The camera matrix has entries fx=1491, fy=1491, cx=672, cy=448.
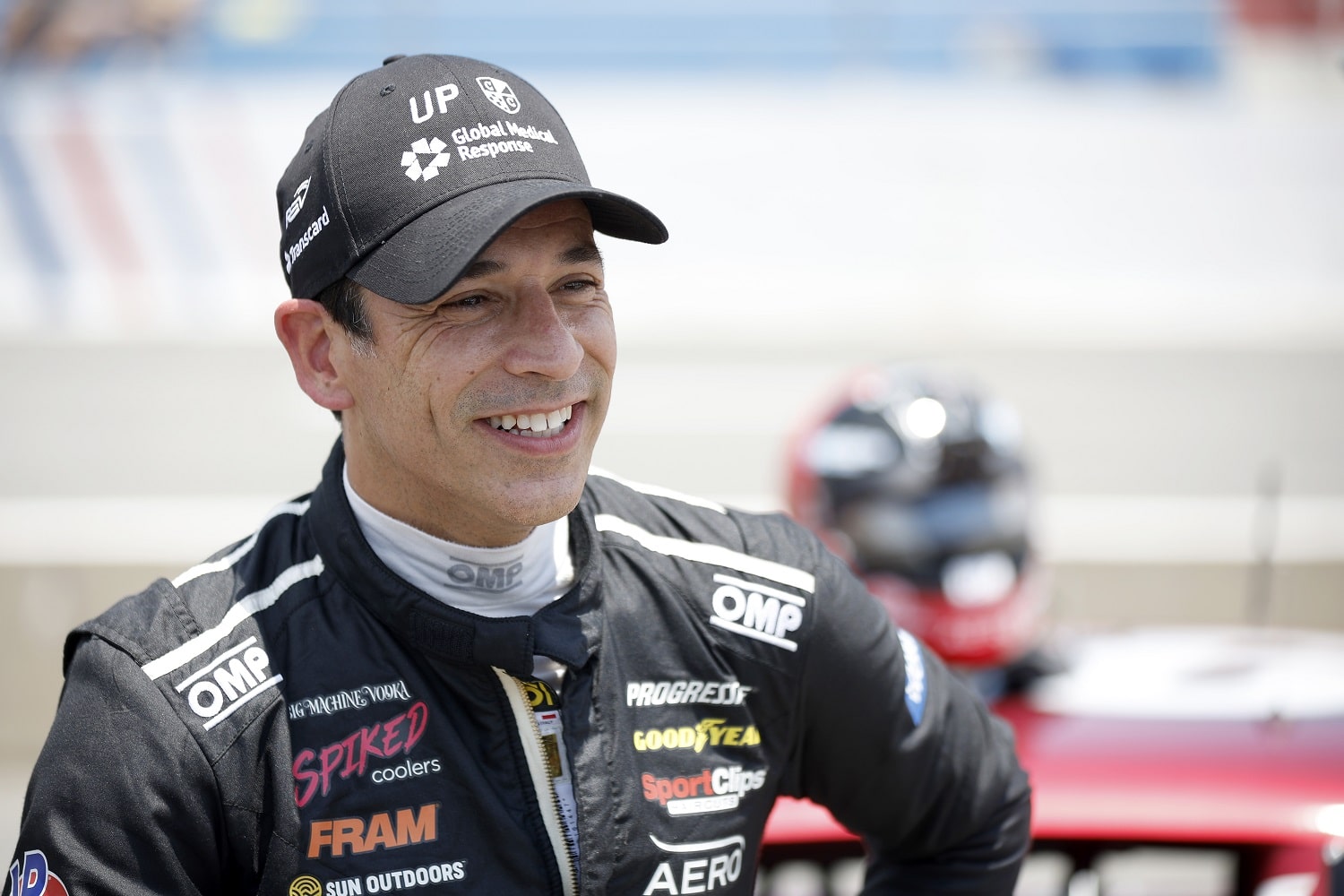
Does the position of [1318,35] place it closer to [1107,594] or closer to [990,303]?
[990,303]

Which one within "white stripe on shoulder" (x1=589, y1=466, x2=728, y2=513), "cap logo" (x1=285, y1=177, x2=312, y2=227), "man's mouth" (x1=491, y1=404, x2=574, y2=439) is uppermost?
"cap logo" (x1=285, y1=177, x2=312, y2=227)

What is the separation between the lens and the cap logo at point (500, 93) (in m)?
1.73

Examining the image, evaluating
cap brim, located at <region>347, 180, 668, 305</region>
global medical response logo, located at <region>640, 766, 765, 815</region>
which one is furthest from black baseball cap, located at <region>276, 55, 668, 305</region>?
global medical response logo, located at <region>640, 766, 765, 815</region>

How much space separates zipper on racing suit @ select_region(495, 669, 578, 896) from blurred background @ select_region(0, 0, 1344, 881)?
5748 millimetres

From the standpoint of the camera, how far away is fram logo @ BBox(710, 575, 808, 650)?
6.29ft

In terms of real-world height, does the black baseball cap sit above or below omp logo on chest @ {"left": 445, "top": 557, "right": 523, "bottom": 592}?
above

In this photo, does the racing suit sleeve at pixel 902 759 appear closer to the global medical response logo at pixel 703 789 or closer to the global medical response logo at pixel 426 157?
the global medical response logo at pixel 703 789

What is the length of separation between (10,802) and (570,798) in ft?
15.8

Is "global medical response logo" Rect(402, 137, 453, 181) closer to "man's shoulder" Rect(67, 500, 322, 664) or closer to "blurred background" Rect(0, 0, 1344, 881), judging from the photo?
"man's shoulder" Rect(67, 500, 322, 664)

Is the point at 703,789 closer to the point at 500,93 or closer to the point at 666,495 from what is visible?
the point at 666,495

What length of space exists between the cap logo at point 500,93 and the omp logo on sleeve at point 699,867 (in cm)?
88

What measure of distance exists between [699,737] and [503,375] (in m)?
0.53

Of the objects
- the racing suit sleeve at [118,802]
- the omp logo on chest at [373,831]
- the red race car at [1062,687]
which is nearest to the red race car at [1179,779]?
the red race car at [1062,687]

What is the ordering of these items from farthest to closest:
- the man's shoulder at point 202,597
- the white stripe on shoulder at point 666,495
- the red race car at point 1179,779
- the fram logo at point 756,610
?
1. the red race car at point 1179,779
2. the white stripe on shoulder at point 666,495
3. the fram logo at point 756,610
4. the man's shoulder at point 202,597
